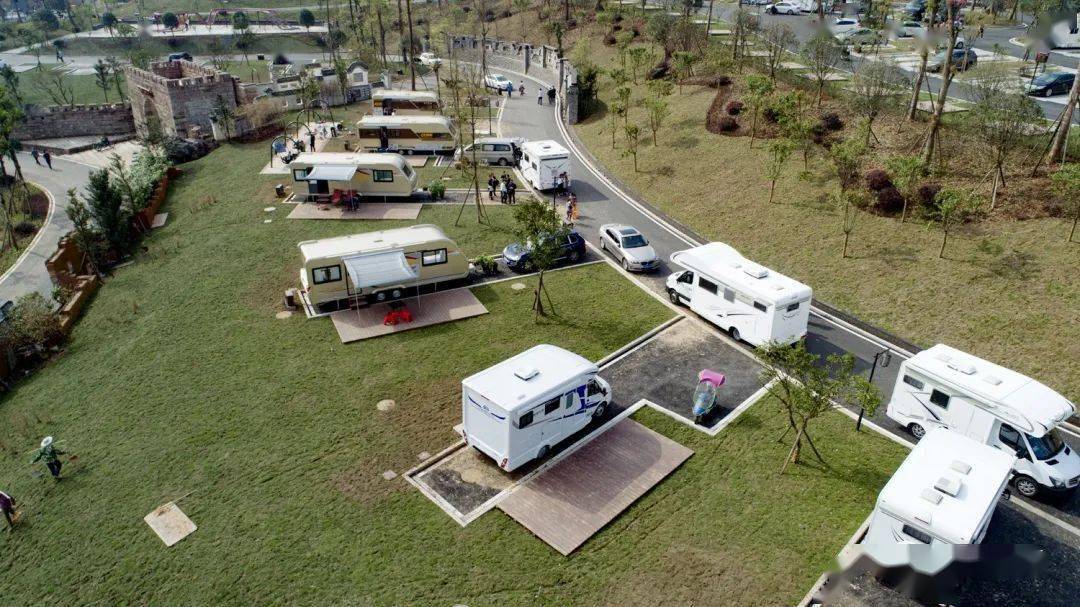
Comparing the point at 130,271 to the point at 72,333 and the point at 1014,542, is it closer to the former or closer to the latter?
the point at 72,333

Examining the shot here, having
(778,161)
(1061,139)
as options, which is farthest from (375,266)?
(1061,139)

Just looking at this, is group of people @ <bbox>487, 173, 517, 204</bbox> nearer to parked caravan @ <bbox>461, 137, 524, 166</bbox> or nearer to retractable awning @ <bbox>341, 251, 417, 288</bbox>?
parked caravan @ <bbox>461, 137, 524, 166</bbox>

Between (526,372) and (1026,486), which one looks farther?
(526,372)

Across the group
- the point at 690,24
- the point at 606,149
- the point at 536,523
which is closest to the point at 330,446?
the point at 536,523

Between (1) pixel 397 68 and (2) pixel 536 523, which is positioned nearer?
(2) pixel 536 523

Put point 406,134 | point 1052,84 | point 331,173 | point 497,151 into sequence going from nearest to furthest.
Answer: point 331,173, point 1052,84, point 497,151, point 406,134

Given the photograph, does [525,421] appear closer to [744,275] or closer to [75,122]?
[744,275]

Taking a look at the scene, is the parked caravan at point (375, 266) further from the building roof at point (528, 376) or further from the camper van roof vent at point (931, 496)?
the camper van roof vent at point (931, 496)
